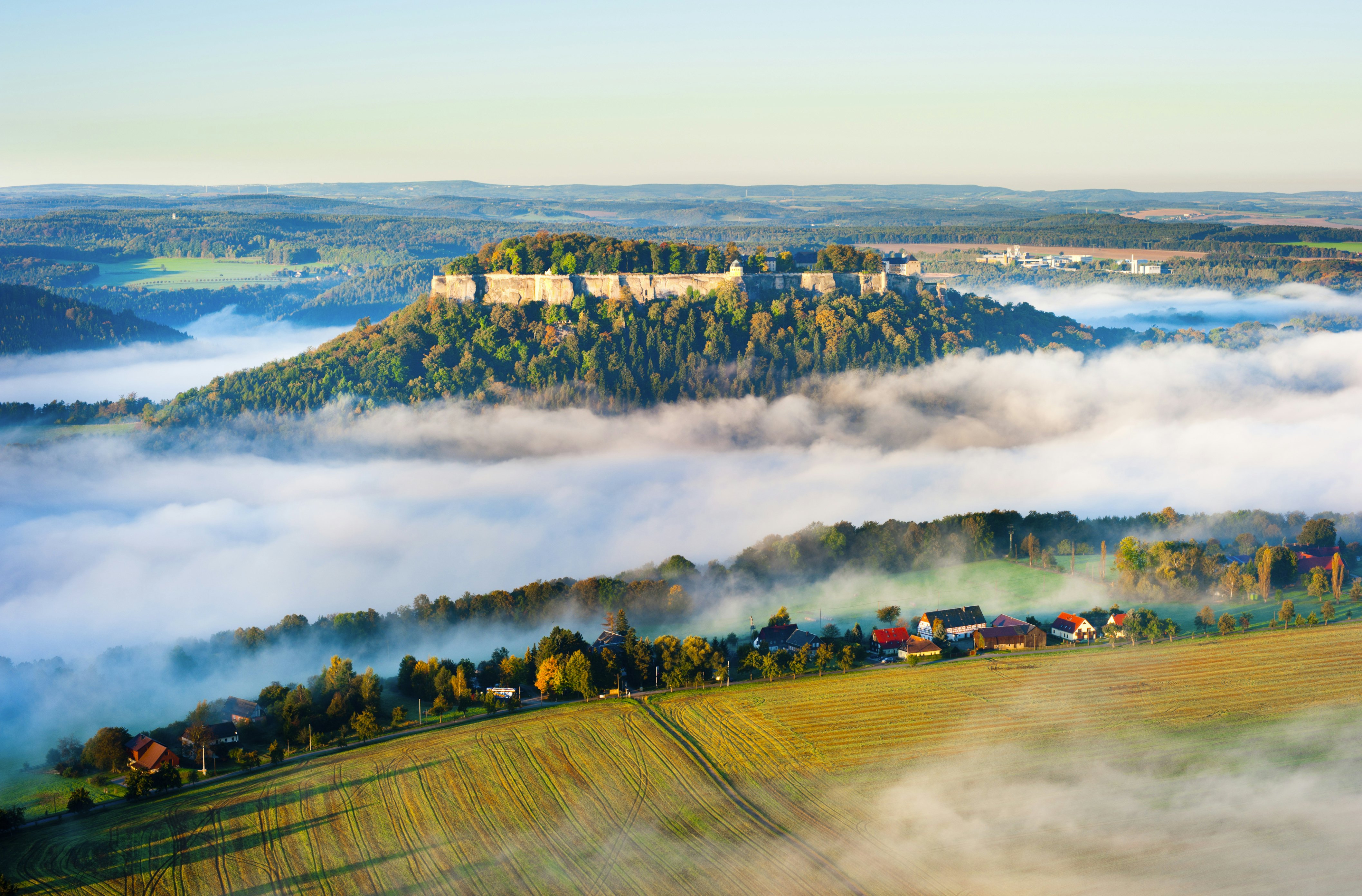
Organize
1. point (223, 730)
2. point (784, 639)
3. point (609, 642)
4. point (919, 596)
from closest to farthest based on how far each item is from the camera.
A: point (223, 730)
point (609, 642)
point (784, 639)
point (919, 596)

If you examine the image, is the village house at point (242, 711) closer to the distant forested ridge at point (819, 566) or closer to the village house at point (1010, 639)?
the distant forested ridge at point (819, 566)

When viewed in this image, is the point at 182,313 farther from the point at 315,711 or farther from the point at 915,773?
the point at 915,773

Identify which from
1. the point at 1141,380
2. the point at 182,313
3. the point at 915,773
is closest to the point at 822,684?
the point at 915,773

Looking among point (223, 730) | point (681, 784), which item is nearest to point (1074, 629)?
point (681, 784)

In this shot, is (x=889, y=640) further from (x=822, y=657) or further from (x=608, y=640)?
(x=608, y=640)

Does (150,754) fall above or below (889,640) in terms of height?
below

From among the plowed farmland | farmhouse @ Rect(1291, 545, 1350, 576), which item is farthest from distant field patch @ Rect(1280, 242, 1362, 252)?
the plowed farmland

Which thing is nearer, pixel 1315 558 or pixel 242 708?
pixel 242 708
